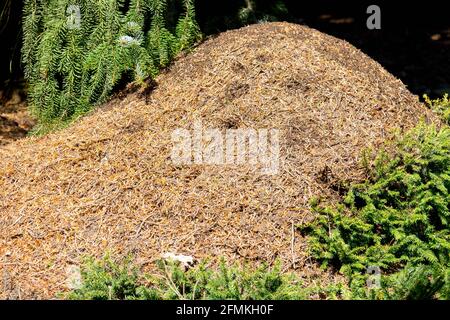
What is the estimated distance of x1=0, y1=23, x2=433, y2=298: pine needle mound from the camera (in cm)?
327

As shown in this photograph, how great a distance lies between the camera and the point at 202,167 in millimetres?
3504

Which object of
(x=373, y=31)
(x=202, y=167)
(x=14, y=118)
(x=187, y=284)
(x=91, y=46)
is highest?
(x=373, y=31)

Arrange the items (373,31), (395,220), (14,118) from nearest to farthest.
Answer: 1. (395,220)
2. (14,118)
3. (373,31)

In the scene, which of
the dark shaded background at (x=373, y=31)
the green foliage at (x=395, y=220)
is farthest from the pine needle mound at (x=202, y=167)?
the dark shaded background at (x=373, y=31)

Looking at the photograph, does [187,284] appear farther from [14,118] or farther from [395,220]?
[14,118]

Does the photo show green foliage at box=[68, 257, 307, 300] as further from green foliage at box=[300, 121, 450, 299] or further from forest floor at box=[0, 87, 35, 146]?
forest floor at box=[0, 87, 35, 146]

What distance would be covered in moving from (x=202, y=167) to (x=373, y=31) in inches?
178

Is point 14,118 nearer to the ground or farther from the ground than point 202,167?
farther from the ground

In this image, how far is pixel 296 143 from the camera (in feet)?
11.7

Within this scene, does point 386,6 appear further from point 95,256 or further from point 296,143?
point 95,256

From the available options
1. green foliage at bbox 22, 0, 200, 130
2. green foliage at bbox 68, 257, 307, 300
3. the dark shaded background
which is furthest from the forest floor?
green foliage at bbox 68, 257, 307, 300

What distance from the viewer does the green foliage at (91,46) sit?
411 cm

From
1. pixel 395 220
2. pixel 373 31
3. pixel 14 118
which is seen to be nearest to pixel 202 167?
pixel 395 220

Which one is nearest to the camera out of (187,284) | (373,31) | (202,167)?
(187,284)
